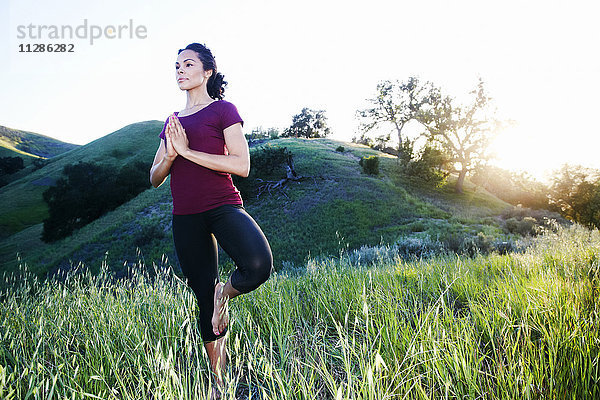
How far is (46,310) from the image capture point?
9.88ft

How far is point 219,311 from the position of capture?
6.09ft

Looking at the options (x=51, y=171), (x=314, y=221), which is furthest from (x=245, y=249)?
(x=51, y=171)

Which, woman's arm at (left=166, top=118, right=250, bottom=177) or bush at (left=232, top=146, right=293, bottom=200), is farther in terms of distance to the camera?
bush at (left=232, top=146, right=293, bottom=200)

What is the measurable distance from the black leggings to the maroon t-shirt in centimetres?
7

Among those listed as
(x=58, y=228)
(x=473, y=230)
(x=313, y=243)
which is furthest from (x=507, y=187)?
(x=58, y=228)

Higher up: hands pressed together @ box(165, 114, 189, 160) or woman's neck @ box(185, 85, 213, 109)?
woman's neck @ box(185, 85, 213, 109)

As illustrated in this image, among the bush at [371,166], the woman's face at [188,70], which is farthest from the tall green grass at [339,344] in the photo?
the bush at [371,166]

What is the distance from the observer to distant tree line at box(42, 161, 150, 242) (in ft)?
62.6

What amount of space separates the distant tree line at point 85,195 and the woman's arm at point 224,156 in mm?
21876

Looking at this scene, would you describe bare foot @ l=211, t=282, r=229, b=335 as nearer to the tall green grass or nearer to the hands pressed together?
the tall green grass

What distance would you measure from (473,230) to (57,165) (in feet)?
168

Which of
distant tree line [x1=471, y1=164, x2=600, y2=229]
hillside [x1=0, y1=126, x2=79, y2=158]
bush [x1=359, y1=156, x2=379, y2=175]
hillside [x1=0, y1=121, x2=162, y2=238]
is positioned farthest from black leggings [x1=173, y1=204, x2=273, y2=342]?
hillside [x1=0, y1=126, x2=79, y2=158]

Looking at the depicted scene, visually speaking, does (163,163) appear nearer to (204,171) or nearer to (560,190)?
(204,171)

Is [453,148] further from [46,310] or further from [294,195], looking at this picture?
[46,310]
